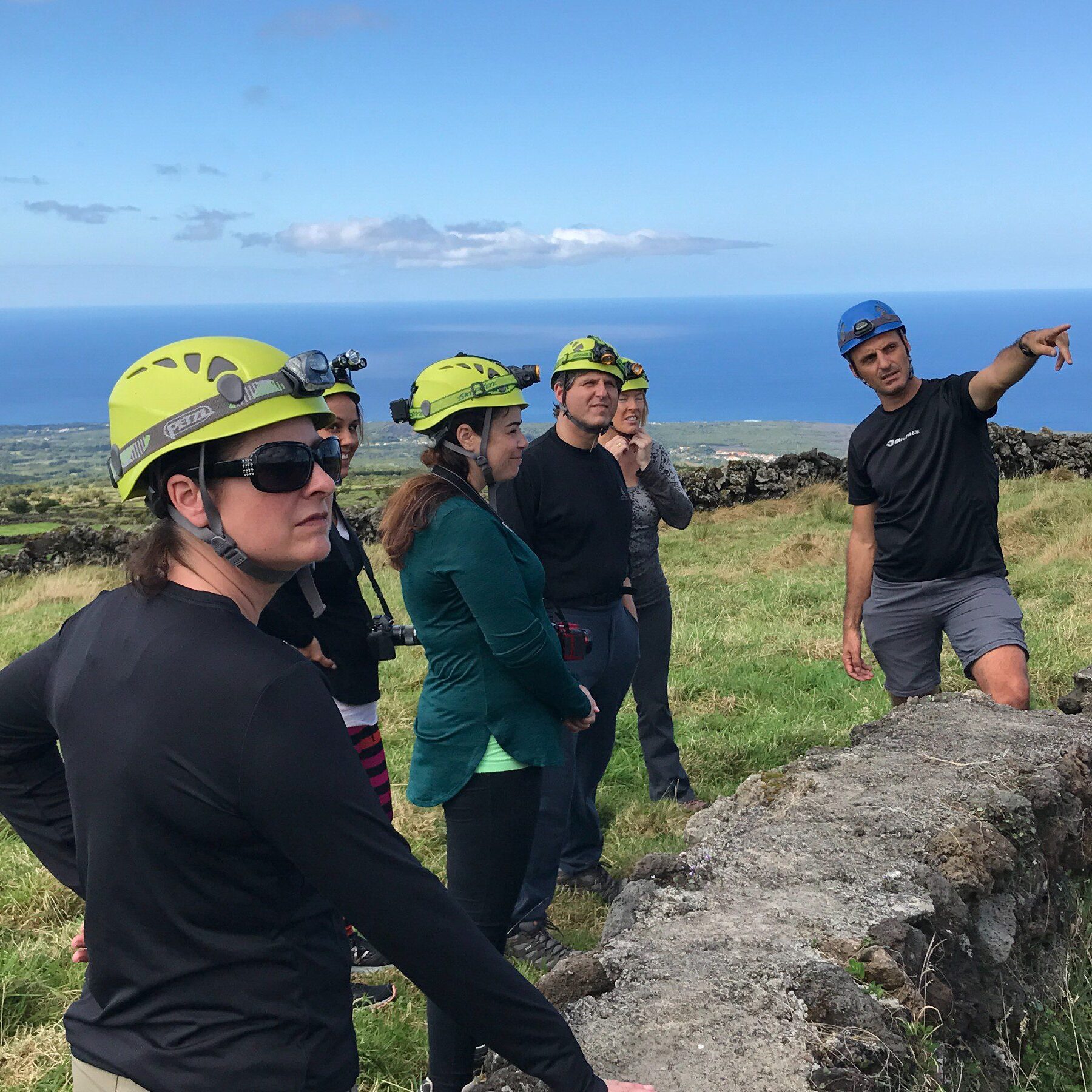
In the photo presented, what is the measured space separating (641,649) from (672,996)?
10.6 feet

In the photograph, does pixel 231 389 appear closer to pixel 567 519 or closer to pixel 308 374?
pixel 308 374

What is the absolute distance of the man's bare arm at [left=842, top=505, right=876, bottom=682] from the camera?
5.50 m

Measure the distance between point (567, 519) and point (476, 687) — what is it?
150 centimetres

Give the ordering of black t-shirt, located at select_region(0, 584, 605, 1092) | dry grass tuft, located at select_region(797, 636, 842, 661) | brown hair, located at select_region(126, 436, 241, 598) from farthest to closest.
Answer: dry grass tuft, located at select_region(797, 636, 842, 661) → brown hair, located at select_region(126, 436, 241, 598) → black t-shirt, located at select_region(0, 584, 605, 1092)

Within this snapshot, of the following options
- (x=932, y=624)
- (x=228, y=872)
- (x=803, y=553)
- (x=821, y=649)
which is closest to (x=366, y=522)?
(x=803, y=553)

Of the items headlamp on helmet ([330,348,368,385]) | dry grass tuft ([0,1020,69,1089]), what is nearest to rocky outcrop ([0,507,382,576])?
headlamp on helmet ([330,348,368,385])

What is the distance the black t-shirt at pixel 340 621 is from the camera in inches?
157

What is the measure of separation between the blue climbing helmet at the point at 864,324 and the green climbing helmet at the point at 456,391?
2238 millimetres

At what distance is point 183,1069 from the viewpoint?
1604mm

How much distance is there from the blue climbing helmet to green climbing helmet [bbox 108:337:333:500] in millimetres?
3830

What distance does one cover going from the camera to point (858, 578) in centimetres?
559

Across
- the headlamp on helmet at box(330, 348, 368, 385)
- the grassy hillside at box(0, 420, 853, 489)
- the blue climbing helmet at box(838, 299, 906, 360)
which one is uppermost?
the blue climbing helmet at box(838, 299, 906, 360)

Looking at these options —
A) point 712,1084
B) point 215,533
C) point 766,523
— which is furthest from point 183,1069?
point 766,523

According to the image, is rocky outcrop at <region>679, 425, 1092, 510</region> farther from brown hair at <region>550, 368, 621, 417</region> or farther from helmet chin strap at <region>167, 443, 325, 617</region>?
helmet chin strap at <region>167, 443, 325, 617</region>
